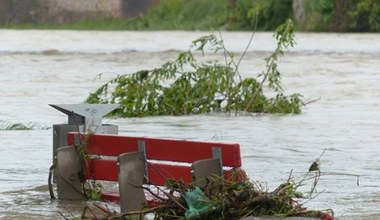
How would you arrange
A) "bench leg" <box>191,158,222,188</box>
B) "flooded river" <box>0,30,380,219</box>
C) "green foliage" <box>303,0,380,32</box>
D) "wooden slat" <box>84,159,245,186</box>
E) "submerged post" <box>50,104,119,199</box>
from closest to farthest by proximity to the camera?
"bench leg" <box>191,158,222,188</box> < "wooden slat" <box>84,159,245,186</box> < "submerged post" <box>50,104,119,199</box> < "flooded river" <box>0,30,380,219</box> < "green foliage" <box>303,0,380,32</box>

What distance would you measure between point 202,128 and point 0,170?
15.2 feet

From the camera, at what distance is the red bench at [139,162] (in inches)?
304

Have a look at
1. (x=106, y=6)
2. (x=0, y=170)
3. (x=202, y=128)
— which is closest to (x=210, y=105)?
(x=202, y=128)

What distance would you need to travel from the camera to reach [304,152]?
Result: 1259cm

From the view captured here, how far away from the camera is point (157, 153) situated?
8.20m

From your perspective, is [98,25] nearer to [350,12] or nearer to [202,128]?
[350,12]

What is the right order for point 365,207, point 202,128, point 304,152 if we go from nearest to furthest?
point 365,207
point 304,152
point 202,128

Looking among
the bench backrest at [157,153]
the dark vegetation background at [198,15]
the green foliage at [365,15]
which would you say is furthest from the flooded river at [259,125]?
the dark vegetation background at [198,15]

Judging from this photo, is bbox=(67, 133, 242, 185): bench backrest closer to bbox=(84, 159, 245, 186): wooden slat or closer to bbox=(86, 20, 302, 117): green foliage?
bbox=(84, 159, 245, 186): wooden slat

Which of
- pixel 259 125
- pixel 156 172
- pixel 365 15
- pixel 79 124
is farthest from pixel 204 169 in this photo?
pixel 365 15

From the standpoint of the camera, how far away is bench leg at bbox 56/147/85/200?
8953 millimetres

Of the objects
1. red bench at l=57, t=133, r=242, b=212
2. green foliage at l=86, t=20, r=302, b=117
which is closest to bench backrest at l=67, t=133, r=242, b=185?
red bench at l=57, t=133, r=242, b=212

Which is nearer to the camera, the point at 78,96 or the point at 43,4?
the point at 78,96

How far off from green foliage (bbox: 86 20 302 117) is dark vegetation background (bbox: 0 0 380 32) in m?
37.4
